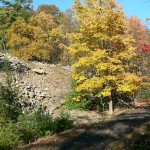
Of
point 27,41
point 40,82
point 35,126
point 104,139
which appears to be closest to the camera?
point 104,139

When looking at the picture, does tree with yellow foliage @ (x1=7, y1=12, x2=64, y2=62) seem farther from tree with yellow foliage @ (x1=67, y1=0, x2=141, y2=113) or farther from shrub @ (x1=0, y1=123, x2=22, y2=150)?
shrub @ (x1=0, y1=123, x2=22, y2=150)

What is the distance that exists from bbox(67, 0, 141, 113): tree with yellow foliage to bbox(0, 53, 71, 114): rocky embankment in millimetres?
7104

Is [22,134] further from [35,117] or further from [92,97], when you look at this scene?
[92,97]

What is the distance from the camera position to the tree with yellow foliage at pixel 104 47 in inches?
942

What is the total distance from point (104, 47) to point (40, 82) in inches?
511

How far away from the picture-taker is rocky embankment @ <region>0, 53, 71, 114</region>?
32.1 m

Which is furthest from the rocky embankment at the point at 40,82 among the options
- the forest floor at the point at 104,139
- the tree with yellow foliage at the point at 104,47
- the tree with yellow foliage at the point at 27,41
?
the forest floor at the point at 104,139

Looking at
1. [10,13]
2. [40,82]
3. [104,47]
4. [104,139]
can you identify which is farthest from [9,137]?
[10,13]

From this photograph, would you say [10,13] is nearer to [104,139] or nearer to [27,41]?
[27,41]

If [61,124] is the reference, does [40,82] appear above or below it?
above

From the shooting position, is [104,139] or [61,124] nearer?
[104,139]

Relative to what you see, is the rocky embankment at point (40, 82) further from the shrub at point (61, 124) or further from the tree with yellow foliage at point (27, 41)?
the shrub at point (61, 124)

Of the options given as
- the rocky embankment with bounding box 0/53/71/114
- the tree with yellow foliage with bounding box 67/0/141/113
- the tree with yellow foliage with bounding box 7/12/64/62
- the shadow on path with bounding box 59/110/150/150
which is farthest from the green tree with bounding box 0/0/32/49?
the shadow on path with bounding box 59/110/150/150

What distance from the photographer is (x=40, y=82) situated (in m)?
36.7
